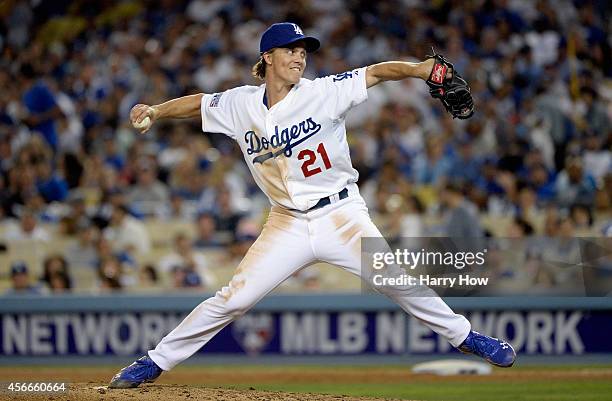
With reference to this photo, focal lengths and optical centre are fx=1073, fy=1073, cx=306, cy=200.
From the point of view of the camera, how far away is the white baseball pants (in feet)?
19.4

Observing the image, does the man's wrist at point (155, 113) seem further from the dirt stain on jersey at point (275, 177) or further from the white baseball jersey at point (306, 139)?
the dirt stain on jersey at point (275, 177)

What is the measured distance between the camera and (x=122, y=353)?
995cm

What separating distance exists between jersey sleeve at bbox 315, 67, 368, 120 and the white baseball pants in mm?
519

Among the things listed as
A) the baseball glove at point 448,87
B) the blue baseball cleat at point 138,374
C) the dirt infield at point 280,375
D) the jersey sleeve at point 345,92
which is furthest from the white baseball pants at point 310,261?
the dirt infield at point 280,375

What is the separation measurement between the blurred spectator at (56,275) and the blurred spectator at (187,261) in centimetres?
102

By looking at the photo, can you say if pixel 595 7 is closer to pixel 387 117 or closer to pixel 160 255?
pixel 387 117

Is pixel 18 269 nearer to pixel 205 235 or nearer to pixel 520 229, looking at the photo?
pixel 205 235

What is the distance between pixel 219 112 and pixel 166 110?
1.00ft

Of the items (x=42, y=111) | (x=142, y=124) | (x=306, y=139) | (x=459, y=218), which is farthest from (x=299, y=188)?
(x=42, y=111)

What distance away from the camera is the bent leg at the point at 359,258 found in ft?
19.3

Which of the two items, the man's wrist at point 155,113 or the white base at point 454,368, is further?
the white base at point 454,368

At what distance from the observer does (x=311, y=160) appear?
591cm

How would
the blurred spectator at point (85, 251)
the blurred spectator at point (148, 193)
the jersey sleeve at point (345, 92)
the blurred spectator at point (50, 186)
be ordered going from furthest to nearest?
the blurred spectator at point (50, 186) → the blurred spectator at point (148, 193) → the blurred spectator at point (85, 251) → the jersey sleeve at point (345, 92)

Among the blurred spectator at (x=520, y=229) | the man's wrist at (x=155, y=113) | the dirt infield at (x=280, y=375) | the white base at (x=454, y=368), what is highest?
the man's wrist at (x=155, y=113)
